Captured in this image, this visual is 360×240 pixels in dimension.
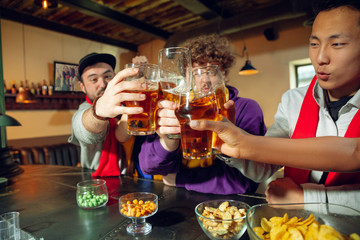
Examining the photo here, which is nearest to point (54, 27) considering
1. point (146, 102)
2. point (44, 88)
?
point (44, 88)

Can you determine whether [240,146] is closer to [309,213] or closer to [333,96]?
[309,213]

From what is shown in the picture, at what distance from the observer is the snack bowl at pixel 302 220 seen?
644 mm

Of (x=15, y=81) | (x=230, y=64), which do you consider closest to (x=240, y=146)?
(x=230, y=64)

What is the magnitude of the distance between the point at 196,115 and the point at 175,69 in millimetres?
212

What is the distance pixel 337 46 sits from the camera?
95cm

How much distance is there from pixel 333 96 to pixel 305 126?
19 centimetres

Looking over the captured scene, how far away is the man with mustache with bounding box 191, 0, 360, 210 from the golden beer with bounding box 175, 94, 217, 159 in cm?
9

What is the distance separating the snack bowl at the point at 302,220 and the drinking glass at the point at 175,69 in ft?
1.58

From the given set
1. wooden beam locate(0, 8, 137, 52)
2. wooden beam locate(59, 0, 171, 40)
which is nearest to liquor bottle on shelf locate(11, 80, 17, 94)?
wooden beam locate(0, 8, 137, 52)

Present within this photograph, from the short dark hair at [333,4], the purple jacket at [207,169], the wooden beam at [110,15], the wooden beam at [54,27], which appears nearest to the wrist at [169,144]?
the purple jacket at [207,169]

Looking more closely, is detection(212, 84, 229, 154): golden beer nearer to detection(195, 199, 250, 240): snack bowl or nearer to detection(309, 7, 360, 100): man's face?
detection(195, 199, 250, 240): snack bowl

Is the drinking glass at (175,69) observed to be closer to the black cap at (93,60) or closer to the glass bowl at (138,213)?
the glass bowl at (138,213)

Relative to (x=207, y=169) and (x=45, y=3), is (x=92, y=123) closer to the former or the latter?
(x=207, y=169)

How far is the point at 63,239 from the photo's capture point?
35.5 inches
